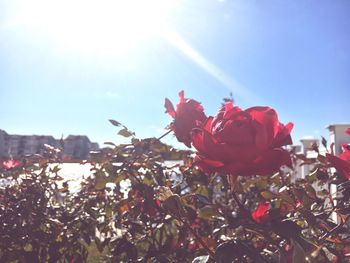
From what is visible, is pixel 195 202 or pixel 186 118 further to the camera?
pixel 195 202

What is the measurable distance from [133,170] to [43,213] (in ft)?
1.96

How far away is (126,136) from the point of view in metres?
1.51

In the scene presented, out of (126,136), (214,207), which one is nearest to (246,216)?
(214,207)

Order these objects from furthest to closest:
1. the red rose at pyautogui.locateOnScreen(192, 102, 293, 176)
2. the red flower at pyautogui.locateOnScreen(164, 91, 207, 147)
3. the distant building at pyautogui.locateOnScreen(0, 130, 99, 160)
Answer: the distant building at pyautogui.locateOnScreen(0, 130, 99, 160) < the red flower at pyautogui.locateOnScreen(164, 91, 207, 147) < the red rose at pyautogui.locateOnScreen(192, 102, 293, 176)

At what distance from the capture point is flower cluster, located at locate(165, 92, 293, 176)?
687mm

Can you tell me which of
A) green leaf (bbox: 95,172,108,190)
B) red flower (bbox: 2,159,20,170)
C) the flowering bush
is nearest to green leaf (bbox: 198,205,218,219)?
the flowering bush

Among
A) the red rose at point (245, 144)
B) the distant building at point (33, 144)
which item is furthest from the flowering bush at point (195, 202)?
the distant building at point (33, 144)

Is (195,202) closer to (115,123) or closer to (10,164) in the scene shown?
(115,123)

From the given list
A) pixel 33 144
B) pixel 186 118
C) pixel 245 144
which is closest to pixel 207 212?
pixel 245 144

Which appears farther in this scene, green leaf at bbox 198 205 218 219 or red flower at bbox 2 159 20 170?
red flower at bbox 2 159 20 170

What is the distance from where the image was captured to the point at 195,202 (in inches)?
63.1

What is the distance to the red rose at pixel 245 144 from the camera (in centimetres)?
69

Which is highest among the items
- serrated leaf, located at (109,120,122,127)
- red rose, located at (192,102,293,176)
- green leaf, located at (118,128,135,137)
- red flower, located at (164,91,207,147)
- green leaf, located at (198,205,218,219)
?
serrated leaf, located at (109,120,122,127)

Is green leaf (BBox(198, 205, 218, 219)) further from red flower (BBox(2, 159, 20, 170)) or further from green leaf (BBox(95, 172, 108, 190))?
red flower (BBox(2, 159, 20, 170))
